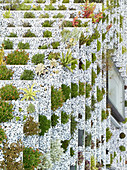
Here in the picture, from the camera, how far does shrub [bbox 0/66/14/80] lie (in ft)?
26.4

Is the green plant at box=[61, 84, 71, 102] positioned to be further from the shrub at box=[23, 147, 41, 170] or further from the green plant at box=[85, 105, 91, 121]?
the shrub at box=[23, 147, 41, 170]

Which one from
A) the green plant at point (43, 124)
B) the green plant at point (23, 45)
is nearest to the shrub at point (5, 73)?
the green plant at point (23, 45)

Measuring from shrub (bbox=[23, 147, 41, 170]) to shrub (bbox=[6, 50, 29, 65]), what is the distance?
2.84 meters

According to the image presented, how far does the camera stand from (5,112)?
6.38m

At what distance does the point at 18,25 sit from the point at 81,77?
3.20 metres

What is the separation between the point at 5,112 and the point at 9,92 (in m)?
0.98

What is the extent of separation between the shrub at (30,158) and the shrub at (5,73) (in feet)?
7.28

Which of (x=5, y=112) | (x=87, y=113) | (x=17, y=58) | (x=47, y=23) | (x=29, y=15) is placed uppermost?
(x=29, y=15)

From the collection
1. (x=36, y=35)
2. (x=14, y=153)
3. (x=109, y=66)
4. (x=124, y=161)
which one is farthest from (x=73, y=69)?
(x=124, y=161)

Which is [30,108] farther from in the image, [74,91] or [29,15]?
[29,15]

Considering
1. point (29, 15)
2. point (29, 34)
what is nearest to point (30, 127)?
point (29, 34)

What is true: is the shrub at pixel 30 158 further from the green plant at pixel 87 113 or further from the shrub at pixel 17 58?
the green plant at pixel 87 113

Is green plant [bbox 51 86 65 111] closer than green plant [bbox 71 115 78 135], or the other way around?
green plant [bbox 51 86 65 111]

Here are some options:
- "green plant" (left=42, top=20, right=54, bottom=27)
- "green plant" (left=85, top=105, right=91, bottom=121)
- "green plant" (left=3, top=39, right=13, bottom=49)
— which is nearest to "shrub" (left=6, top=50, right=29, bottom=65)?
"green plant" (left=3, top=39, right=13, bottom=49)
